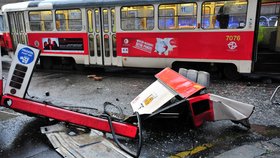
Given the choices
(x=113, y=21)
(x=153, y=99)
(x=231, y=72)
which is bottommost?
(x=231, y=72)

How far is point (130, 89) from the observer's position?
7.66m

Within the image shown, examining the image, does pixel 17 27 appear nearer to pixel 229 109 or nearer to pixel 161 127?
pixel 161 127

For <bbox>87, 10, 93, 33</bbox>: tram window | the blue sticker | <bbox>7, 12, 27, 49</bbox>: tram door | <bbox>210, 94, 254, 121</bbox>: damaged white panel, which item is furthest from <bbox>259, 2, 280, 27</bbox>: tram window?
<bbox>7, 12, 27, 49</bbox>: tram door

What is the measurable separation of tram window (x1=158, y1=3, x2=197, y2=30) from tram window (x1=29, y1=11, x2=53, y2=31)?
14.6 feet

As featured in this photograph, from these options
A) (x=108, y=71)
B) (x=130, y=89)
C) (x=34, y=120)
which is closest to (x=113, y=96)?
(x=130, y=89)

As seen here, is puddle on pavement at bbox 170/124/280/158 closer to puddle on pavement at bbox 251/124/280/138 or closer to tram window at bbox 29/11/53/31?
puddle on pavement at bbox 251/124/280/138

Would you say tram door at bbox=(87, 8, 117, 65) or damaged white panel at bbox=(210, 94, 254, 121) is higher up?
tram door at bbox=(87, 8, 117, 65)

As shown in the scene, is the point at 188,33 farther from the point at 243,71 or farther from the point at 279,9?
the point at 279,9

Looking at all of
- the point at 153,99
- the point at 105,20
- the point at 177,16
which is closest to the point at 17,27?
the point at 105,20

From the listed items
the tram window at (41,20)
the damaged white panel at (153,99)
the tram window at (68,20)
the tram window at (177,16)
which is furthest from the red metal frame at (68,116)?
the tram window at (41,20)

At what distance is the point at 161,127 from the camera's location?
15.9 ft

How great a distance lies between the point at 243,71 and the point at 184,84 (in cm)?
392

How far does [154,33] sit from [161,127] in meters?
4.50

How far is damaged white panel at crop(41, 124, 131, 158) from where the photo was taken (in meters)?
3.77
